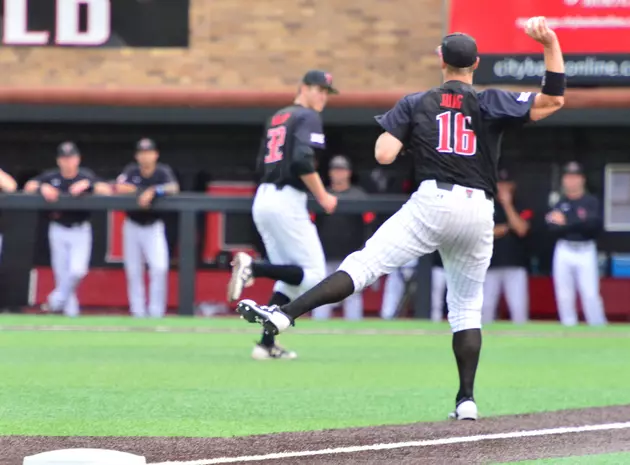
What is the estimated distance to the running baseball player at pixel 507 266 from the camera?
15492 millimetres

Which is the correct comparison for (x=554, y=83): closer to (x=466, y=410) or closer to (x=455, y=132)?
(x=455, y=132)

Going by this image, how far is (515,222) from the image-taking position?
616 inches

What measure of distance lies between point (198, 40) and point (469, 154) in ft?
37.2

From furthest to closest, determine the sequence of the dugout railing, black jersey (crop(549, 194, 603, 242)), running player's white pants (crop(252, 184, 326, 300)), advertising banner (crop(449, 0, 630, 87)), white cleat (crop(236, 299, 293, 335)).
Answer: advertising banner (crop(449, 0, 630, 87)) → black jersey (crop(549, 194, 603, 242)) → the dugout railing → running player's white pants (crop(252, 184, 326, 300)) → white cleat (crop(236, 299, 293, 335))

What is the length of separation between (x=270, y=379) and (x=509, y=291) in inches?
300

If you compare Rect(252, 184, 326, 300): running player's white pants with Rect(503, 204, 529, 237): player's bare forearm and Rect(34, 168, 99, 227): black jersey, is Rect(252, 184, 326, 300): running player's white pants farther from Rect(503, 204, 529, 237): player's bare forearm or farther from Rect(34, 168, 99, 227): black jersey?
Rect(503, 204, 529, 237): player's bare forearm

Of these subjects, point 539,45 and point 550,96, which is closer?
point 550,96

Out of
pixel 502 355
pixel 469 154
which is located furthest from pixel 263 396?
pixel 502 355

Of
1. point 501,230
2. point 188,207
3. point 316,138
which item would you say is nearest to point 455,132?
point 316,138

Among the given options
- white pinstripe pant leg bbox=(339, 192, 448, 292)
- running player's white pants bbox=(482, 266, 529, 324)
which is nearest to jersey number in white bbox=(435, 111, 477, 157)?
white pinstripe pant leg bbox=(339, 192, 448, 292)

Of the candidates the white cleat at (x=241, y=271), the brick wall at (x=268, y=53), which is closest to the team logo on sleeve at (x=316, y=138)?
the white cleat at (x=241, y=271)

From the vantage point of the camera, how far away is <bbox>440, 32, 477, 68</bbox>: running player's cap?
6.44 metres

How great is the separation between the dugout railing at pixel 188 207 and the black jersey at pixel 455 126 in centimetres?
798

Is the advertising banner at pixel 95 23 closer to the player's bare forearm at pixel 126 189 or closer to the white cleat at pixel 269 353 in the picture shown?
the player's bare forearm at pixel 126 189
